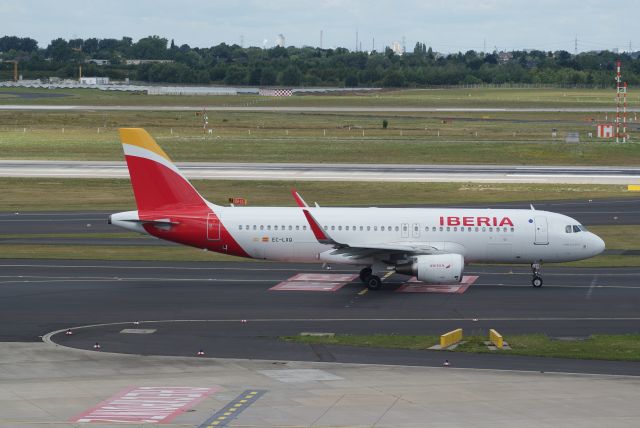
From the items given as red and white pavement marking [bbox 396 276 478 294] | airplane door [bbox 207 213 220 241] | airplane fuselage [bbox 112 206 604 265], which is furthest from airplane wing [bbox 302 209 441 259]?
airplane door [bbox 207 213 220 241]

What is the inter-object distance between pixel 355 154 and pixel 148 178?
2489 inches

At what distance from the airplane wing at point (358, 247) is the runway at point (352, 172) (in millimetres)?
40900

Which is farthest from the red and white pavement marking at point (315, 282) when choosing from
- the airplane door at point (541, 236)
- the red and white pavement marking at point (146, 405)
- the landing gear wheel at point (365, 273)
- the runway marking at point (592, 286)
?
the red and white pavement marking at point (146, 405)

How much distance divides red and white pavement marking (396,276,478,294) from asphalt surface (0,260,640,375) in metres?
0.47

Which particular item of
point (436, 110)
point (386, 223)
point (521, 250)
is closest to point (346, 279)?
point (386, 223)

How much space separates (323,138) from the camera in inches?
5074

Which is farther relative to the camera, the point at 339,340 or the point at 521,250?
the point at 521,250

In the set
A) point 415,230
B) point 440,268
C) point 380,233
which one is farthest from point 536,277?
point 380,233

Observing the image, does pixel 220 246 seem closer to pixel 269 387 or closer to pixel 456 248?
pixel 456 248

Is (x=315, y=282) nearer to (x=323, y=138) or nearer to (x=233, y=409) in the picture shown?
(x=233, y=409)

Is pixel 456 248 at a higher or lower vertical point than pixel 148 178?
lower

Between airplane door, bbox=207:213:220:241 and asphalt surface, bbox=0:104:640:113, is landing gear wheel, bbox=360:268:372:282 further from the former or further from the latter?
asphalt surface, bbox=0:104:640:113

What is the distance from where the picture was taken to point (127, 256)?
2347 inches

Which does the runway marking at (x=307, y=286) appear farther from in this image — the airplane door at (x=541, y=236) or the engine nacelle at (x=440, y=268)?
the airplane door at (x=541, y=236)
